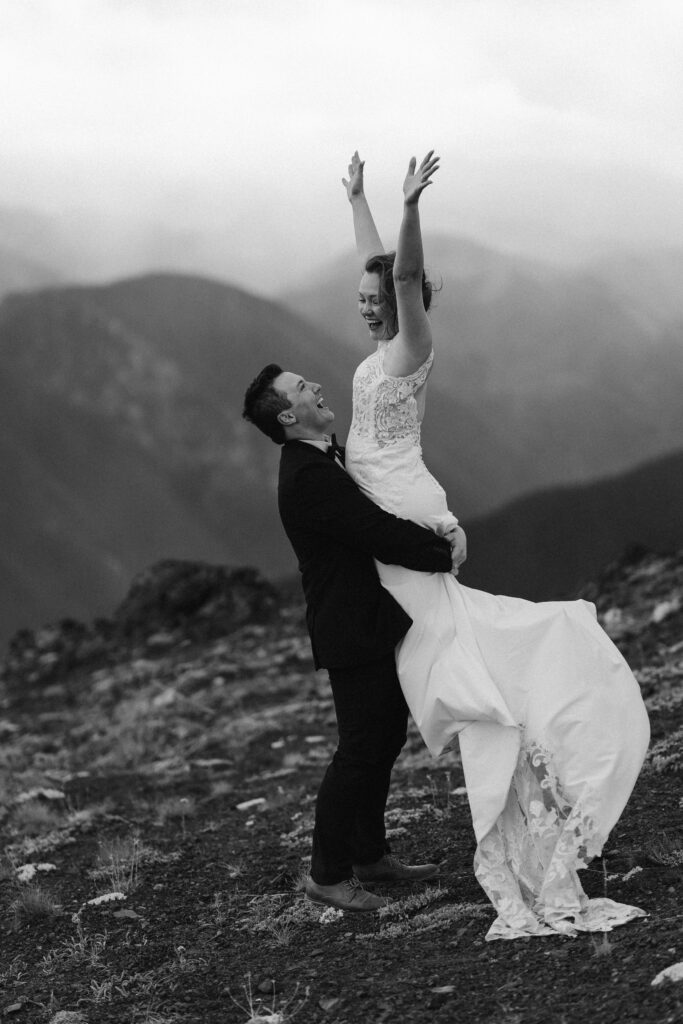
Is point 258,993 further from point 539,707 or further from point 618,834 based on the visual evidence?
point 618,834

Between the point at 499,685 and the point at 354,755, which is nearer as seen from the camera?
the point at 499,685

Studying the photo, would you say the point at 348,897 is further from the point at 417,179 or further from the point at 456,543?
the point at 417,179

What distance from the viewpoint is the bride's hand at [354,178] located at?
5648mm

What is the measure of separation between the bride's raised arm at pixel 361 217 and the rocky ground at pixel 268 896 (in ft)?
9.60

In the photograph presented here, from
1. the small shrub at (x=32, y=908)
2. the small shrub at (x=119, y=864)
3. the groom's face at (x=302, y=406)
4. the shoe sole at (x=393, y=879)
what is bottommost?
the shoe sole at (x=393, y=879)

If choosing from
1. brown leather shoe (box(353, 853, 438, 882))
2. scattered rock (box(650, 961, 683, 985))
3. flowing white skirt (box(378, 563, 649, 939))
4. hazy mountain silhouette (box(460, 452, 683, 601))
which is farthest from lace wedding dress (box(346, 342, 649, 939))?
hazy mountain silhouette (box(460, 452, 683, 601))

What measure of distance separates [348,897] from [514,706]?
129 centimetres

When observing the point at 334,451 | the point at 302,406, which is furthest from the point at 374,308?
the point at 334,451

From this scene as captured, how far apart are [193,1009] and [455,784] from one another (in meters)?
3.82

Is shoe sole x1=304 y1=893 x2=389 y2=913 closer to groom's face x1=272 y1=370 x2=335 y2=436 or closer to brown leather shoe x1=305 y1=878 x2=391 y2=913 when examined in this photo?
brown leather shoe x1=305 y1=878 x2=391 y2=913

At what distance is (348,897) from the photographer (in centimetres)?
519

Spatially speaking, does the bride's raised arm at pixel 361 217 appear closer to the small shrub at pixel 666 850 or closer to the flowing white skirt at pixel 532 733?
the flowing white skirt at pixel 532 733

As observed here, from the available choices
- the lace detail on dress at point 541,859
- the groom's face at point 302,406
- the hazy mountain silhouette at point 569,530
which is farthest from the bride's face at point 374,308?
the hazy mountain silhouette at point 569,530

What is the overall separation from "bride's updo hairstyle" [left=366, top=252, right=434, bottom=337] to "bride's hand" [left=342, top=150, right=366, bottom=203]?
3.23 ft
